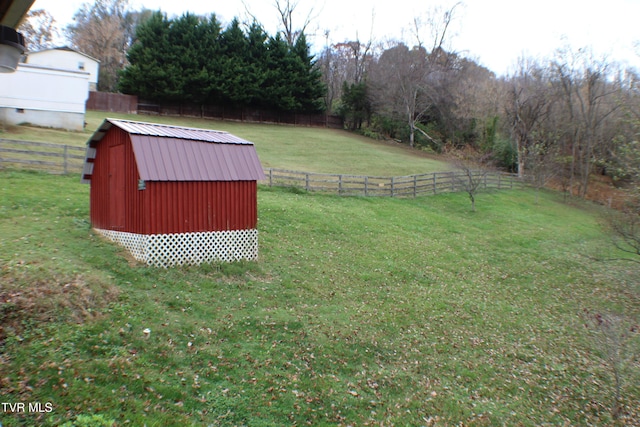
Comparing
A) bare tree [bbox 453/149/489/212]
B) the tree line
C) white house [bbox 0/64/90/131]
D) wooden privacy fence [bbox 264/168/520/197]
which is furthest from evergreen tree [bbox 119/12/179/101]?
bare tree [bbox 453/149/489/212]

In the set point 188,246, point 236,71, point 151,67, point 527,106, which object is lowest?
point 188,246

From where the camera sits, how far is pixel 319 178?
25281 mm

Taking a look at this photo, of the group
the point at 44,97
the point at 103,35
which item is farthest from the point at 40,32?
the point at 44,97

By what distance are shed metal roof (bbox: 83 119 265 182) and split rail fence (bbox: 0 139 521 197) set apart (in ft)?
24.2

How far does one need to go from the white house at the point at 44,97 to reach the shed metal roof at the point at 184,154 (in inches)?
652

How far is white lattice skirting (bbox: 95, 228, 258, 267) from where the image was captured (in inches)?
361

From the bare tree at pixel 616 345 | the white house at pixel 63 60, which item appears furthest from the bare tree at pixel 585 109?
the white house at pixel 63 60

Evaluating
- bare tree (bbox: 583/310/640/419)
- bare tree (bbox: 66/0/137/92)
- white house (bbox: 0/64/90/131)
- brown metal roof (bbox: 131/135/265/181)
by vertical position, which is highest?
bare tree (bbox: 66/0/137/92)

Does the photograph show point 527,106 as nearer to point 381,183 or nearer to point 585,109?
point 585,109

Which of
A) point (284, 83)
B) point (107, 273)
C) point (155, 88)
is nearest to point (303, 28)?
point (284, 83)

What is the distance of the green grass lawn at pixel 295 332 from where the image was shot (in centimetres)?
535

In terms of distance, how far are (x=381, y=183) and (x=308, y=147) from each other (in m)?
13.4

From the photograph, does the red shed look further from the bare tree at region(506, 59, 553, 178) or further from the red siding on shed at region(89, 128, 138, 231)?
the bare tree at region(506, 59, 553, 178)

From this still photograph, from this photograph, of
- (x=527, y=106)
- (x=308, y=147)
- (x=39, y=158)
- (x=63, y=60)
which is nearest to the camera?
(x=39, y=158)
